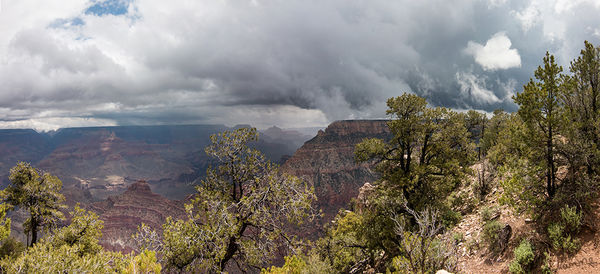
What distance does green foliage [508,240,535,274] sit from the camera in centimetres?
976

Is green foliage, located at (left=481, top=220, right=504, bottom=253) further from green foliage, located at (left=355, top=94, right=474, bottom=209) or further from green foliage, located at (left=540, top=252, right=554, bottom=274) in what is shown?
green foliage, located at (left=355, top=94, right=474, bottom=209)

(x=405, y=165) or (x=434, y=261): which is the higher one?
(x=405, y=165)

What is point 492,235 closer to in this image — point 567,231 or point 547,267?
point 567,231

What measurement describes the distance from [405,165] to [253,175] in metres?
10.2

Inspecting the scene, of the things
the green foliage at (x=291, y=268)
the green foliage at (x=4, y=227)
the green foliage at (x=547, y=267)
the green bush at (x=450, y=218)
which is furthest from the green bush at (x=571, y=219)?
the green foliage at (x=4, y=227)

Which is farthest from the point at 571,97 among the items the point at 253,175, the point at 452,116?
the point at 253,175

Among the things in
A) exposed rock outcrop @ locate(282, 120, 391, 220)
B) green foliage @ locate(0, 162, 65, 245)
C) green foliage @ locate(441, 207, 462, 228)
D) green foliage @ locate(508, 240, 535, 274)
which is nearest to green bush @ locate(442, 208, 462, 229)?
green foliage @ locate(441, 207, 462, 228)

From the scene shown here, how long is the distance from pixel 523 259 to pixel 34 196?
2937 cm

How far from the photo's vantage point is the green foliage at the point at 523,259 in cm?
976

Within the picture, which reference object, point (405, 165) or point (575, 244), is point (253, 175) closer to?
point (405, 165)

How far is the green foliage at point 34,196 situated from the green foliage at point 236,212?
1613cm

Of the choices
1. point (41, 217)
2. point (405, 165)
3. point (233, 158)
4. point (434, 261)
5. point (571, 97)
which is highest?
point (571, 97)

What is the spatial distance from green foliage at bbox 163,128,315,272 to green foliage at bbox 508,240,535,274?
8360 mm

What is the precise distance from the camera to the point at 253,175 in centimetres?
1043
